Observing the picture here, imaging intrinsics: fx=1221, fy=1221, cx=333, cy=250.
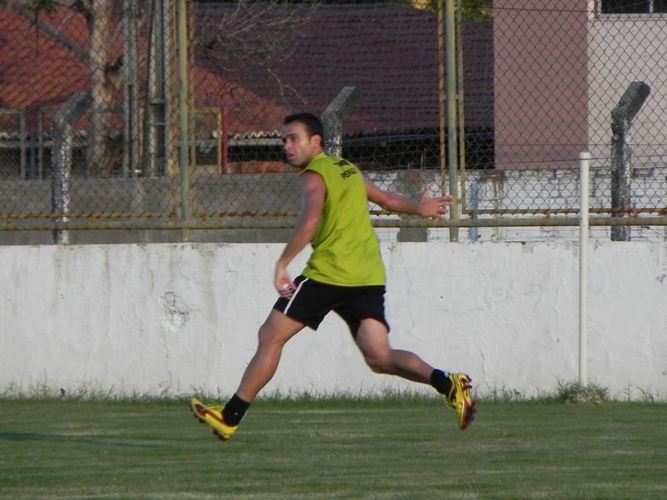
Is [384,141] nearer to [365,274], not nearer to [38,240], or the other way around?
[38,240]

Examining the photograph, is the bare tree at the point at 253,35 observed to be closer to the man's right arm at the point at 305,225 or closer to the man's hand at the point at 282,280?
the man's right arm at the point at 305,225

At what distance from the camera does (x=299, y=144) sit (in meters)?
6.12

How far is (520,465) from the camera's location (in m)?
5.62

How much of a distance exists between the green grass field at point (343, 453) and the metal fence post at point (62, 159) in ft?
5.07

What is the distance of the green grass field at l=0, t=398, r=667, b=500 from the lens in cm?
502

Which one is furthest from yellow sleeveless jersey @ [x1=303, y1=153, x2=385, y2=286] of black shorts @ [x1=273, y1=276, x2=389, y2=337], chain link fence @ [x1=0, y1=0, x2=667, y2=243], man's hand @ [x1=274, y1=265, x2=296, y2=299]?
chain link fence @ [x1=0, y1=0, x2=667, y2=243]

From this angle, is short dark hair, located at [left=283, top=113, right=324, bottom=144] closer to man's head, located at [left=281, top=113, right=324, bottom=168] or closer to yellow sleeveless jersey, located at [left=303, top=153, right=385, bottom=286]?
man's head, located at [left=281, top=113, right=324, bottom=168]

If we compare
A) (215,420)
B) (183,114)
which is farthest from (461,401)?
(183,114)

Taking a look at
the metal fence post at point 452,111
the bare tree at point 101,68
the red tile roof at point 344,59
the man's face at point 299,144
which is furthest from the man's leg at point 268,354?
the red tile roof at point 344,59

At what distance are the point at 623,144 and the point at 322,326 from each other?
2542 mm

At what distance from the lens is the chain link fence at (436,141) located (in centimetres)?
902

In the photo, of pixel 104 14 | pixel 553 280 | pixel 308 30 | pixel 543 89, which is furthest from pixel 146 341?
pixel 308 30

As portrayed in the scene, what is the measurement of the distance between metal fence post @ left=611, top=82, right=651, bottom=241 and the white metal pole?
0.95 ft

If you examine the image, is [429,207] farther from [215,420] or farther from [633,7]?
[633,7]
